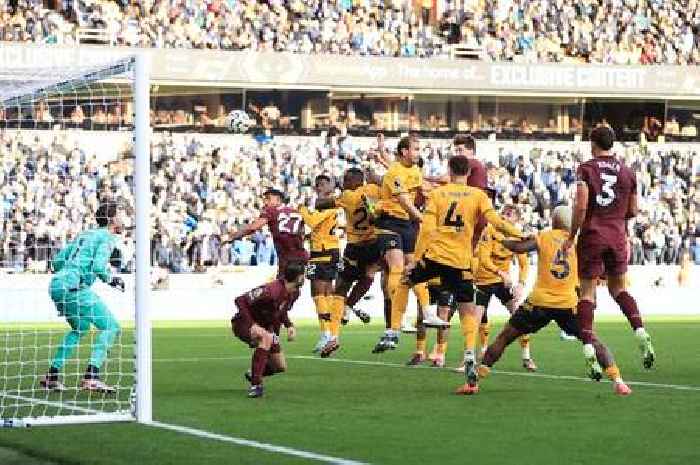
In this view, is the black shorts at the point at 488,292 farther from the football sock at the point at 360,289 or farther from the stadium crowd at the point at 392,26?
the stadium crowd at the point at 392,26

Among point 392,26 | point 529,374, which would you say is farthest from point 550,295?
point 392,26

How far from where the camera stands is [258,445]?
416 inches

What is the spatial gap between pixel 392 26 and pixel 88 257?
41.9m

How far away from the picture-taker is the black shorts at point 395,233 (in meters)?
19.0

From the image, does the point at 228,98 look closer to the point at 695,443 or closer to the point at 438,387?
the point at 438,387

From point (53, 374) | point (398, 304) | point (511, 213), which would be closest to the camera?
point (53, 374)

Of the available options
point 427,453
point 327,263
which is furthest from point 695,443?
point 327,263

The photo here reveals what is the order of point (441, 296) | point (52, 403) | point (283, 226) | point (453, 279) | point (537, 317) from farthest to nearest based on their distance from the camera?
point (283, 226) < point (441, 296) < point (453, 279) < point (537, 317) < point (52, 403)

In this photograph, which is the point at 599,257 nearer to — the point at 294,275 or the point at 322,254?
the point at 294,275

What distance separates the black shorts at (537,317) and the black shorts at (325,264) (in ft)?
22.7

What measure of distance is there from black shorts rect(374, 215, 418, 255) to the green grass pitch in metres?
1.41

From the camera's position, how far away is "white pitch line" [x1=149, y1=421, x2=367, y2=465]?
9.71 m

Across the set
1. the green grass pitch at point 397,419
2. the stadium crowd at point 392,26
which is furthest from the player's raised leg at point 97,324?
the stadium crowd at point 392,26

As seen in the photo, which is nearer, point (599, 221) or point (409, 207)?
point (599, 221)
